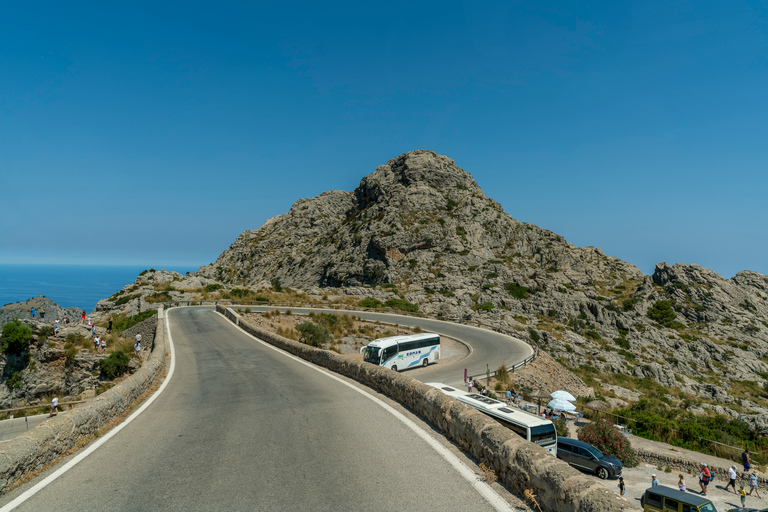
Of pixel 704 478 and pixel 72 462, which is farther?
pixel 704 478

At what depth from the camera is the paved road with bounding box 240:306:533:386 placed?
2880cm

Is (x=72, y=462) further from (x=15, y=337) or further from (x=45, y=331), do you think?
(x=45, y=331)

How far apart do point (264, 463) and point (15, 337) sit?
30894 mm

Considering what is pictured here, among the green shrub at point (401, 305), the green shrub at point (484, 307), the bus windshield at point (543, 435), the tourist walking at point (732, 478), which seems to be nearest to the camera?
the bus windshield at point (543, 435)

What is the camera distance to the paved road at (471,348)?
2880 cm

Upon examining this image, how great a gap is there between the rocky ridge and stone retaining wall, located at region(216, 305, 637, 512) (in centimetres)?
3507

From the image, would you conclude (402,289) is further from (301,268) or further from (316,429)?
(316,429)

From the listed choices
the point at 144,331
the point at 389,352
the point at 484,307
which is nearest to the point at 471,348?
the point at 389,352

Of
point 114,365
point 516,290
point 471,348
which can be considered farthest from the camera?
point 516,290

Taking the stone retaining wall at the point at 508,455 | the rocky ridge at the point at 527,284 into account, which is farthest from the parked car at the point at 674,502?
the rocky ridge at the point at 527,284

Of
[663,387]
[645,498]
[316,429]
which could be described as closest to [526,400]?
[645,498]

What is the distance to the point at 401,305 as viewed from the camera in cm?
5881

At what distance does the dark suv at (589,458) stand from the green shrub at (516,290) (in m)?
52.2

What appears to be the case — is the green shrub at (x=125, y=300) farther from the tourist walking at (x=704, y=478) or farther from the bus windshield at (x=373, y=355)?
the tourist walking at (x=704, y=478)
